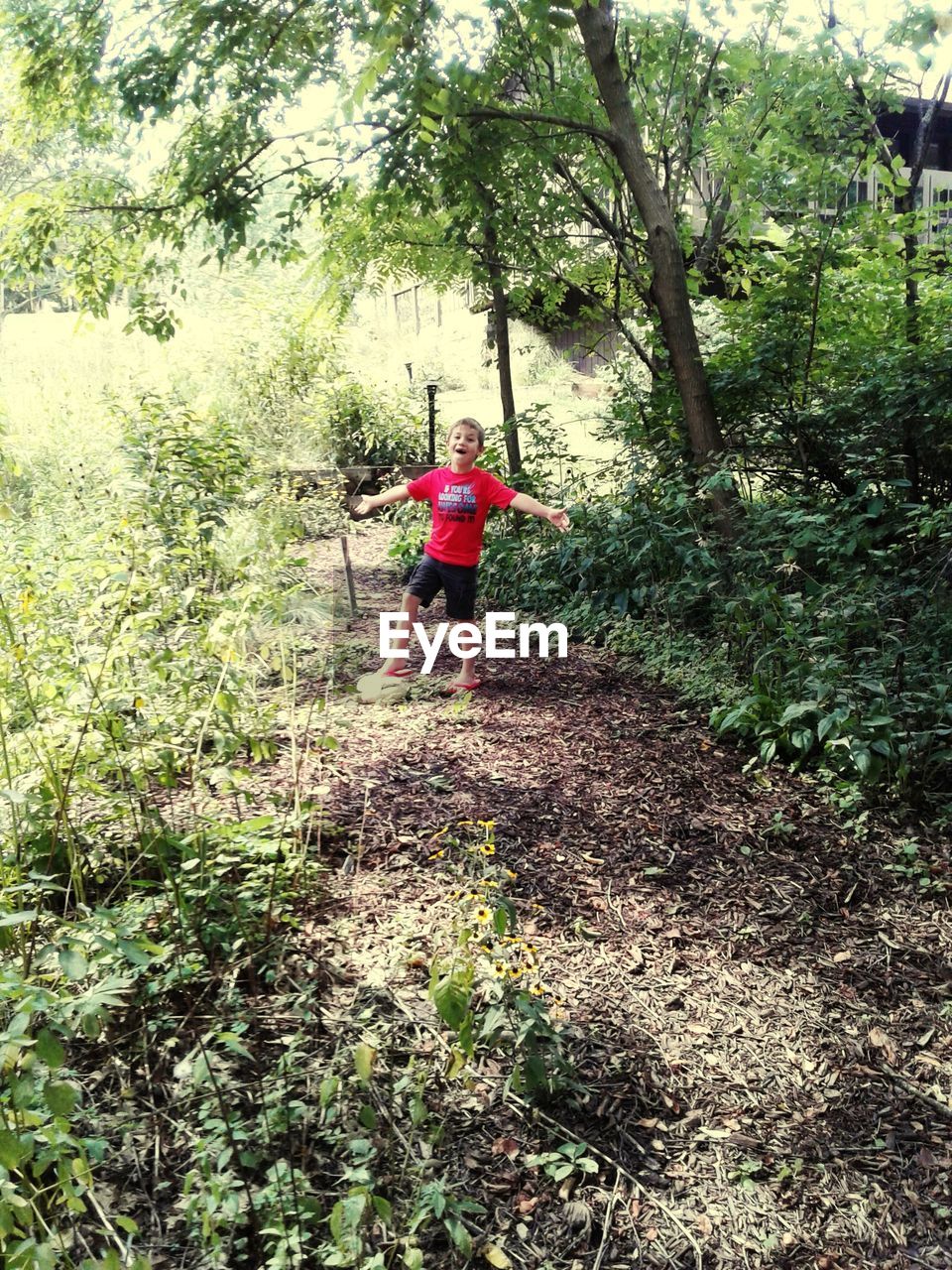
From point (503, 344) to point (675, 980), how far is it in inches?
265

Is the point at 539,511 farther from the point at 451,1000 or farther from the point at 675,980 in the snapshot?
the point at 451,1000

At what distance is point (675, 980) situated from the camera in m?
2.94

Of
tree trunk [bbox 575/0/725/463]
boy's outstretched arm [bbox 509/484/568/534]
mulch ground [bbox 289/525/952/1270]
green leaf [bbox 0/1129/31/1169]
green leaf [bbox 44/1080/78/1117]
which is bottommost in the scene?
mulch ground [bbox 289/525/952/1270]

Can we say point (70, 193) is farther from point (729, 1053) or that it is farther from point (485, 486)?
point (729, 1053)

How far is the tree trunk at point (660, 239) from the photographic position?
19.7ft

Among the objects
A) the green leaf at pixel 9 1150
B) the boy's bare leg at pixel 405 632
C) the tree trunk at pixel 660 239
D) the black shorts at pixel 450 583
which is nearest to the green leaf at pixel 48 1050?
the green leaf at pixel 9 1150

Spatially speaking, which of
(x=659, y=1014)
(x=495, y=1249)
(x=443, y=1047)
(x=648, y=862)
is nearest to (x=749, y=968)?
(x=659, y=1014)

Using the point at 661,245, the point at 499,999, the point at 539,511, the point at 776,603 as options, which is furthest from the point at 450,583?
the point at 499,999

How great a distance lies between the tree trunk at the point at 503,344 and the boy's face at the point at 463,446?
2327 millimetres

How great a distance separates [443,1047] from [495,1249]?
53cm

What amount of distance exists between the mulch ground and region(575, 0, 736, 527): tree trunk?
2556mm

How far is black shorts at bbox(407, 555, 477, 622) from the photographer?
558 centimetres

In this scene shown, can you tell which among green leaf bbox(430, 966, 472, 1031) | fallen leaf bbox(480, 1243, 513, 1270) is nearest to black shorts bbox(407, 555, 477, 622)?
green leaf bbox(430, 966, 472, 1031)

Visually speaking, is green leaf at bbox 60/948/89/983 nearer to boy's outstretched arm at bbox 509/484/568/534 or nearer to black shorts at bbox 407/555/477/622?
boy's outstretched arm at bbox 509/484/568/534
